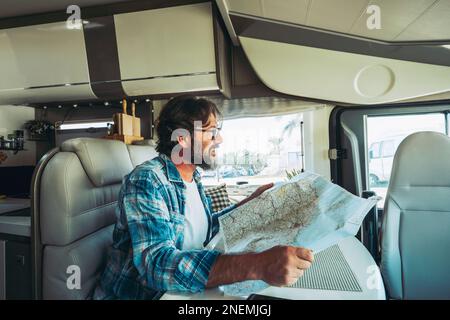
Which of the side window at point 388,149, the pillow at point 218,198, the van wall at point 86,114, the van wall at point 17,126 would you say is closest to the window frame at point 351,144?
the side window at point 388,149

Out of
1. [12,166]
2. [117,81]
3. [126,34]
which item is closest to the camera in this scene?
[126,34]

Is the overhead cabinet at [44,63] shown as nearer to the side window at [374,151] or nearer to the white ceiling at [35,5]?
the white ceiling at [35,5]

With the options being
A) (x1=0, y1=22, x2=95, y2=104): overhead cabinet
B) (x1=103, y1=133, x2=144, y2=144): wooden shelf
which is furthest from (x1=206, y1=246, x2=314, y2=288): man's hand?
(x1=0, y1=22, x2=95, y2=104): overhead cabinet

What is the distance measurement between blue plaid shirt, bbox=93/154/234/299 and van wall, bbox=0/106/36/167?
217 cm

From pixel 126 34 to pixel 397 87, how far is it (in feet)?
6.51

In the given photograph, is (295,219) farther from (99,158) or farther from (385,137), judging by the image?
(385,137)

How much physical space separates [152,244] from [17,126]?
2584mm

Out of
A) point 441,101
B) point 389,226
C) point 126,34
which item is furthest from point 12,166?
point 441,101

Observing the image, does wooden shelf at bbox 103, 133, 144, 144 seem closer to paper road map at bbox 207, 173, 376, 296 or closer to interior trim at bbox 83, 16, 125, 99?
interior trim at bbox 83, 16, 125, 99

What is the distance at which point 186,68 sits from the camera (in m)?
1.82

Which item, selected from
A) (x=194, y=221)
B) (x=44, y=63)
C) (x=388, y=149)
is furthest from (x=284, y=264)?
(x=44, y=63)

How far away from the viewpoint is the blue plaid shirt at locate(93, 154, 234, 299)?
0.60m
